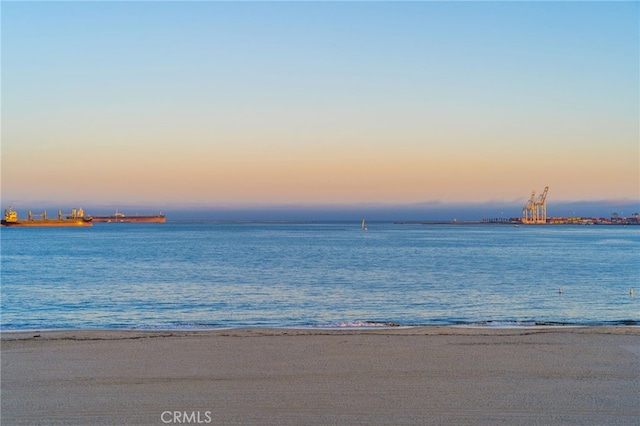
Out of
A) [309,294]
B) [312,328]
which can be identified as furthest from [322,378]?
[309,294]

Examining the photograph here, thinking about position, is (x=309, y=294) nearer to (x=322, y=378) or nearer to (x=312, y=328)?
(x=312, y=328)

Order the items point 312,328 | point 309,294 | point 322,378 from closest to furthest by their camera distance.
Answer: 1. point 322,378
2. point 312,328
3. point 309,294

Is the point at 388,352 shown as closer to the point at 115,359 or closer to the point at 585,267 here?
the point at 115,359

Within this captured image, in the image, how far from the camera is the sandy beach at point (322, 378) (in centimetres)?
770

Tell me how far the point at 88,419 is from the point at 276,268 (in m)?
32.1

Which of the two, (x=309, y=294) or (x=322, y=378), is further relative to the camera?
(x=309, y=294)

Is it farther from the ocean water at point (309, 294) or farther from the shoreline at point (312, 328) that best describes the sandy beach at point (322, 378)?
the ocean water at point (309, 294)

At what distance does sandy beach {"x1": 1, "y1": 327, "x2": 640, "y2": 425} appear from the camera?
7.70 meters

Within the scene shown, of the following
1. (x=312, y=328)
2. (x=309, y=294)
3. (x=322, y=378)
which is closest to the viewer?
(x=322, y=378)

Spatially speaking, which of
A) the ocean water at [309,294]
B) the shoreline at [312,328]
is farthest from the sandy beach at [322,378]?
the ocean water at [309,294]

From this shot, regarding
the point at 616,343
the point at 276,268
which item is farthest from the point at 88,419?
the point at 276,268

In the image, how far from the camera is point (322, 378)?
9.46 meters

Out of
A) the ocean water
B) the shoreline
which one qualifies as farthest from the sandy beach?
the ocean water

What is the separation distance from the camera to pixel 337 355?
36.8ft
